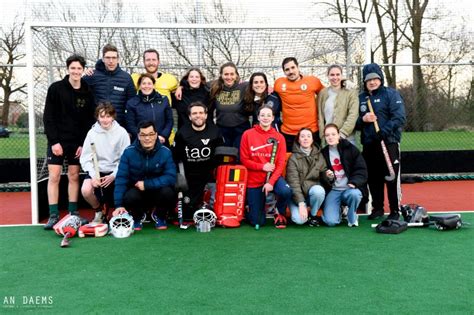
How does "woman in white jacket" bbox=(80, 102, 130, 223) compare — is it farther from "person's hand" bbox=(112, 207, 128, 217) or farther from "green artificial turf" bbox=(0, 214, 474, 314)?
"green artificial turf" bbox=(0, 214, 474, 314)

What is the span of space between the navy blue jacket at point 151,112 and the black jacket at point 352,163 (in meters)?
1.71

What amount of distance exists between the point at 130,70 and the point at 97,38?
103cm

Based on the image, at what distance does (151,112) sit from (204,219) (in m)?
1.25

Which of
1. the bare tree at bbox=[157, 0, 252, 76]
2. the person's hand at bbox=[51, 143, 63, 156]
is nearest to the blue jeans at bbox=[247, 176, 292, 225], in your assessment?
the person's hand at bbox=[51, 143, 63, 156]

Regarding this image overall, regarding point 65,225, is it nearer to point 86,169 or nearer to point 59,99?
point 86,169

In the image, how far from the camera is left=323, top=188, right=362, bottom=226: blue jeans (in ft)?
14.7

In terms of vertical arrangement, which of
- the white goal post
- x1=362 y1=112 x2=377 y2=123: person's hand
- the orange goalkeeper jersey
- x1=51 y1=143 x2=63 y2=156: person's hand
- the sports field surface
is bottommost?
the sports field surface

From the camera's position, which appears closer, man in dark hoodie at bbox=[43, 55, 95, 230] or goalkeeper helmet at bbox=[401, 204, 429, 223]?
goalkeeper helmet at bbox=[401, 204, 429, 223]

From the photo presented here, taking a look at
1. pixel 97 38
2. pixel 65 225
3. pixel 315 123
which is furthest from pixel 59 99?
pixel 315 123

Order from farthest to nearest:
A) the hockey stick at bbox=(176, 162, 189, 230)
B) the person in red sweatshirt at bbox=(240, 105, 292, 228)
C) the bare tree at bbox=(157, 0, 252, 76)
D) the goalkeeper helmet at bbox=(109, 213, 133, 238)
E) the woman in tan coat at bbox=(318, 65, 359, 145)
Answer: the bare tree at bbox=(157, 0, 252, 76)
the woman in tan coat at bbox=(318, 65, 359, 145)
the person in red sweatshirt at bbox=(240, 105, 292, 228)
the hockey stick at bbox=(176, 162, 189, 230)
the goalkeeper helmet at bbox=(109, 213, 133, 238)

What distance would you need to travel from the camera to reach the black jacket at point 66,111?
15.0ft

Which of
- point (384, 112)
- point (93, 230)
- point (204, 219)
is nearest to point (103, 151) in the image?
point (93, 230)

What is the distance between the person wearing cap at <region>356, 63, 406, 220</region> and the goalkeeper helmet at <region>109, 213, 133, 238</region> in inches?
97.1

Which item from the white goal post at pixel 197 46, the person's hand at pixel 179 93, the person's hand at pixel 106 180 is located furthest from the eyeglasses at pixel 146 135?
the white goal post at pixel 197 46
